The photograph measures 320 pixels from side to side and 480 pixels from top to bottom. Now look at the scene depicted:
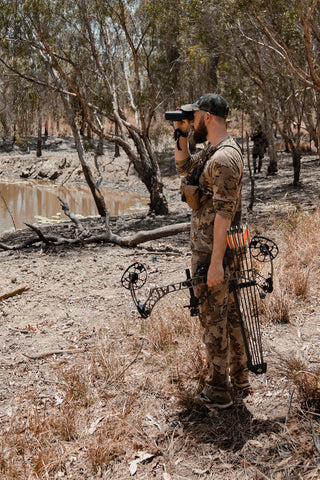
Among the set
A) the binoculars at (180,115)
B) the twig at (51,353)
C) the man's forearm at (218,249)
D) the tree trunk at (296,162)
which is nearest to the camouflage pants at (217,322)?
the man's forearm at (218,249)

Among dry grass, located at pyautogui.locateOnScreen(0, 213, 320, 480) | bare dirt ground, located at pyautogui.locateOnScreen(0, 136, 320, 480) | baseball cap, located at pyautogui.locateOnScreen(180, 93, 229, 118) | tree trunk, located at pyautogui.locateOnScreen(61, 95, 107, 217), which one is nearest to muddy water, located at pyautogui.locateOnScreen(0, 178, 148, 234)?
tree trunk, located at pyautogui.locateOnScreen(61, 95, 107, 217)

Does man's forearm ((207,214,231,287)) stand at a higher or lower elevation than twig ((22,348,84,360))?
higher

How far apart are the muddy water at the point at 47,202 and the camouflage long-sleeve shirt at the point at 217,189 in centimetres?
1241

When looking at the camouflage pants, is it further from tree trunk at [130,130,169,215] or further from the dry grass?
tree trunk at [130,130,169,215]

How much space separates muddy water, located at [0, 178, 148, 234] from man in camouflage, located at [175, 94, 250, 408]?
1238cm

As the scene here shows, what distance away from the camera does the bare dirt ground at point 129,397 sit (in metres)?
2.78

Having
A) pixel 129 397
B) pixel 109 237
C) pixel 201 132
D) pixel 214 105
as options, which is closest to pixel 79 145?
pixel 109 237

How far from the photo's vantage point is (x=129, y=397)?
356 cm

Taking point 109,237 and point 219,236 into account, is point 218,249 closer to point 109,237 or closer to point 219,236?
point 219,236

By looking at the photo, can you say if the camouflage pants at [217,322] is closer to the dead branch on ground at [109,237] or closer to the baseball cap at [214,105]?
the baseball cap at [214,105]

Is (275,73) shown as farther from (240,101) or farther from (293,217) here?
(293,217)

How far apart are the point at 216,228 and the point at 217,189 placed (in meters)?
0.22

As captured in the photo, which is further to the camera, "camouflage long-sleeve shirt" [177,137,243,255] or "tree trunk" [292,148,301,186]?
"tree trunk" [292,148,301,186]

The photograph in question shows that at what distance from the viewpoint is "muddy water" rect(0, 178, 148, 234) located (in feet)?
59.2
